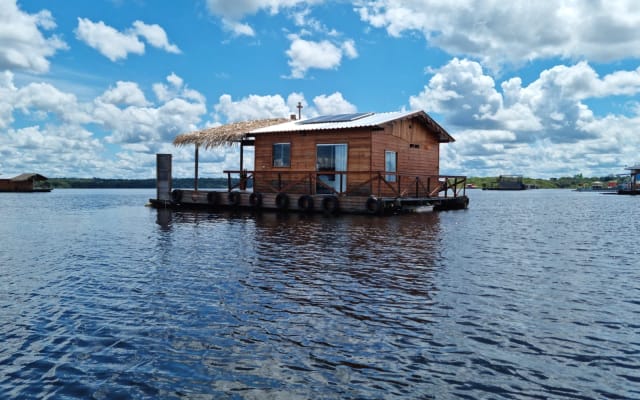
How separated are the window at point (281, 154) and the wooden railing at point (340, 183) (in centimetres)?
70

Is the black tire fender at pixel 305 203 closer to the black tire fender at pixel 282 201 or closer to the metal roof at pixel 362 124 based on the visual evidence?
the black tire fender at pixel 282 201

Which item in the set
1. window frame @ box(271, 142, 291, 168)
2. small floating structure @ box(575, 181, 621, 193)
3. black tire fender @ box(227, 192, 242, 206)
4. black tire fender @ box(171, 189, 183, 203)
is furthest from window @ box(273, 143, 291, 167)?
small floating structure @ box(575, 181, 621, 193)

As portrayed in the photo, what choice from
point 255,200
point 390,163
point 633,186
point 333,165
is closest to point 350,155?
point 333,165

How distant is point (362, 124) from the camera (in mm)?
27531

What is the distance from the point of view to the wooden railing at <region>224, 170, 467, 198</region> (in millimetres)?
28122

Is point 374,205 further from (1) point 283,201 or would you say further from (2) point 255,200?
(2) point 255,200

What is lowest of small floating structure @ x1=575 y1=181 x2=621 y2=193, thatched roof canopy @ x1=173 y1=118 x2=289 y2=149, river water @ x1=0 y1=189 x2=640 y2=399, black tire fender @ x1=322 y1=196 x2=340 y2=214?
river water @ x1=0 y1=189 x2=640 y2=399

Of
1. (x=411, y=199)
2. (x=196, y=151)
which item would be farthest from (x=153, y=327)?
(x=196, y=151)

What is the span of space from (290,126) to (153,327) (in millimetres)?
25260

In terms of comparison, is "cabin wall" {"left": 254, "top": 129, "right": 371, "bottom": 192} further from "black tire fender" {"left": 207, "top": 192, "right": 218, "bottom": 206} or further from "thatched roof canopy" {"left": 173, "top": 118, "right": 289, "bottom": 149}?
"black tire fender" {"left": 207, "top": 192, "right": 218, "bottom": 206}

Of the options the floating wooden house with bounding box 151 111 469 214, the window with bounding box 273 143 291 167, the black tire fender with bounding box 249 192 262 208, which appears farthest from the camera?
the window with bounding box 273 143 291 167

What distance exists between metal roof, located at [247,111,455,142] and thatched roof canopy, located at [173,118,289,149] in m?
0.87

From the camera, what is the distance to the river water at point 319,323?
17.8 ft

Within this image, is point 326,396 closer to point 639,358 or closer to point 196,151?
point 639,358
